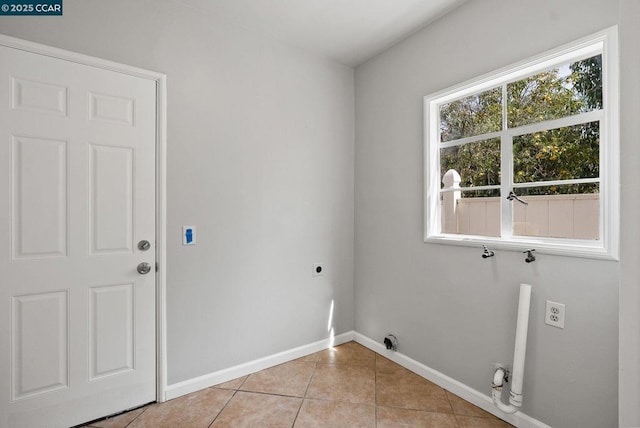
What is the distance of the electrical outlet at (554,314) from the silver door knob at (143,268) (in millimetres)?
2383

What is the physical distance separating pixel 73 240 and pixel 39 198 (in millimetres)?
281

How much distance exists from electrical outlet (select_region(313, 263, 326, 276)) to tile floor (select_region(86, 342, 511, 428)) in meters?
0.77

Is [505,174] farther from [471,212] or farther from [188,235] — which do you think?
[188,235]

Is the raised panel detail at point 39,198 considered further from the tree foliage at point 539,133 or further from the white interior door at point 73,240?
the tree foliage at point 539,133

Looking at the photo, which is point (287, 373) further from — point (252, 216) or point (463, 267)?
point (463, 267)

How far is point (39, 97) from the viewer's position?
5.62 ft

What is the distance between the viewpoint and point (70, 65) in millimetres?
1793

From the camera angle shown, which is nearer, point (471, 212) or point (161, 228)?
point (161, 228)

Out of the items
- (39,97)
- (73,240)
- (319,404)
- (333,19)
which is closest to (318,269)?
(319,404)

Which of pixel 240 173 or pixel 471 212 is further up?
pixel 240 173

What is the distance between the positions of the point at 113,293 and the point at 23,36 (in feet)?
4.92

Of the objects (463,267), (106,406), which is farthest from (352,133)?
(106,406)

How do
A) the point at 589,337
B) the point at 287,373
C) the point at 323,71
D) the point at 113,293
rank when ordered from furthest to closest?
the point at 323,71
the point at 287,373
the point at 113,293
the point at 589,337

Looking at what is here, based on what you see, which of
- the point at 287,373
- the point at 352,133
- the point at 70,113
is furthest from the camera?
the point at 352,133
